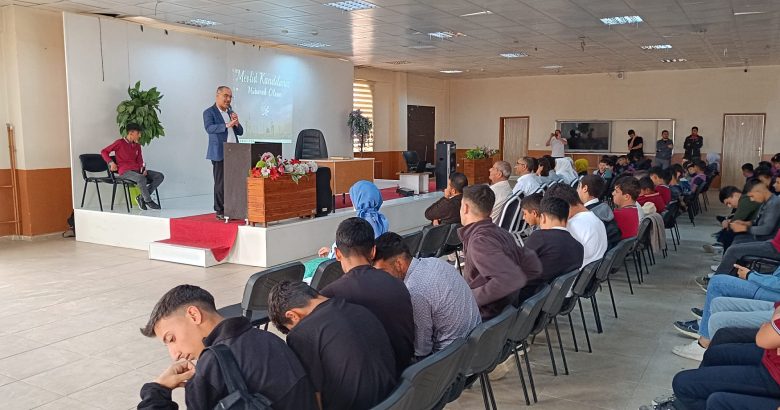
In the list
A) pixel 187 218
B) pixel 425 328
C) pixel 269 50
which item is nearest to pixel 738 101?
pixel 269 50

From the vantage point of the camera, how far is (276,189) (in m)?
6.73

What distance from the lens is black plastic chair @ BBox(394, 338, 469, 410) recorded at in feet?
6.63

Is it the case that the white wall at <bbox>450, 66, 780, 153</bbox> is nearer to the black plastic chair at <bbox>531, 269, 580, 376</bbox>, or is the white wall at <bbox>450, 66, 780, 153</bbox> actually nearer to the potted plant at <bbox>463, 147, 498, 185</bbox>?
the potted plant at <bbox>463, 147, 498, 185</bbox>

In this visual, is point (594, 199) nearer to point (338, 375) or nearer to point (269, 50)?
point (338, 375)

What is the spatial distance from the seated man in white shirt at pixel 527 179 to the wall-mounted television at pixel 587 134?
33.6 feet

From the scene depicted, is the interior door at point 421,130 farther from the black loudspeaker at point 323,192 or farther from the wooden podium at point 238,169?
the wooden podium at point 238,169

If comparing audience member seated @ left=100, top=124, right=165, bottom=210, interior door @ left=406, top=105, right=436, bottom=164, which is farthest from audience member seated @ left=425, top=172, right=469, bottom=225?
interior door @ left=406, top=105, right=436, bottom=164

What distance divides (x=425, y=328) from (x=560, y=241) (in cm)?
155

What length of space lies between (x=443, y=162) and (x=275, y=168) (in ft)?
19.0

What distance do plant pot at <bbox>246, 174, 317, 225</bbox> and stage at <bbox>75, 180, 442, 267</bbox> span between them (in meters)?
0.12

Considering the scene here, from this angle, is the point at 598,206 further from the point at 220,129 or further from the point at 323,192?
the point at 220,129

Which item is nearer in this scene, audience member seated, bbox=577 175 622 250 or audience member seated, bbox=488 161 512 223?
audience member seated, bbox=577 175 622 250

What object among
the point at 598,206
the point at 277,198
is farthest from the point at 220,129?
the point at 598,206

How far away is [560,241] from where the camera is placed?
12.4 ft
